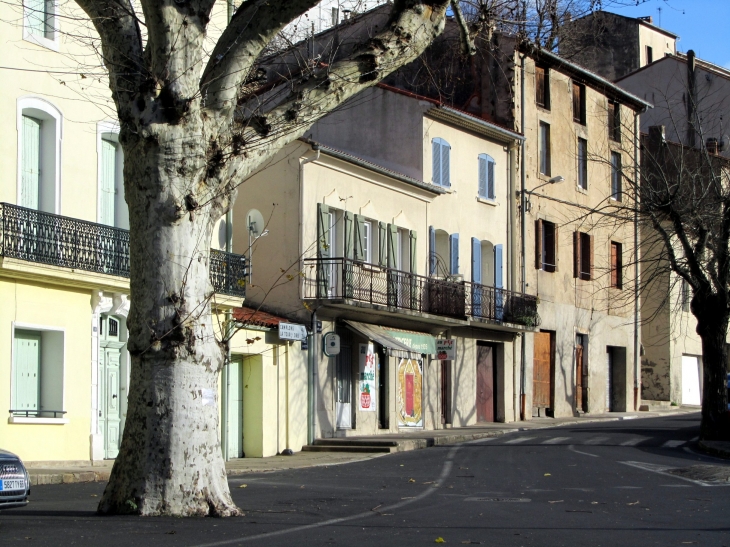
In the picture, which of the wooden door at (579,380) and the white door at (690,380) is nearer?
the wooden door at (579,380)

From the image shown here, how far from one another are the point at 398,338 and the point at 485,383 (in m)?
6.91

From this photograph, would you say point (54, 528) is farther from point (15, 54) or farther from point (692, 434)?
point (692, 434)

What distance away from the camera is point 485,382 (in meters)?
36.5

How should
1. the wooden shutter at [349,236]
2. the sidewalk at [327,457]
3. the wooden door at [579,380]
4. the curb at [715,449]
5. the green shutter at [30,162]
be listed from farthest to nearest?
the wooden door at [579,380] < the wooden shutter at [349,236] < the curb at [715,449] < the green shutter at [30,162] < the sidewalk at [327,457]

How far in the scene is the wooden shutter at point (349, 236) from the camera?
29328 millimetres

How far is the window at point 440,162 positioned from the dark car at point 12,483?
80.4ft

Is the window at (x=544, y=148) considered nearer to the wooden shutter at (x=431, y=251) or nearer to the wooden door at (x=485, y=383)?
the wooden door at (x=485, y=383)

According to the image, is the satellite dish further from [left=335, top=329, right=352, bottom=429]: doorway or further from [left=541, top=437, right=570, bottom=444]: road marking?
[left=541, top=437, right=570, bottom=444]: road marking

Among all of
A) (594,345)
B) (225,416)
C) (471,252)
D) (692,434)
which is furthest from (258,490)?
(594,345)

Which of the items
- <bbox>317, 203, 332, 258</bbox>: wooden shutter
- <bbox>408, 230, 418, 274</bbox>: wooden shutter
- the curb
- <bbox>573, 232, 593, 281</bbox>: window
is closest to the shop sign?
<bbox>408, 230, 418, 274</bbox>: wooden shutter

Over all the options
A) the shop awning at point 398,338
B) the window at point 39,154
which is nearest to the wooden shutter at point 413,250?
the shop awning at point 398,338

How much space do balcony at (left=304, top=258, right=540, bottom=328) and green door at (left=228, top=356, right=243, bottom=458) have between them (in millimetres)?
3046

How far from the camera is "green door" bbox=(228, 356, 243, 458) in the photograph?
82.6 ft

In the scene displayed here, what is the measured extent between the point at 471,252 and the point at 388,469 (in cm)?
1722
